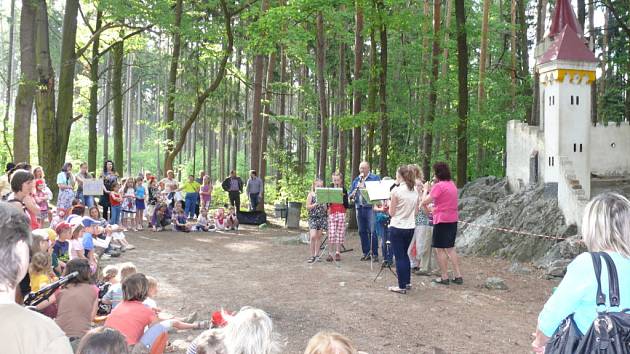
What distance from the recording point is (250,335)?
3.15 meters

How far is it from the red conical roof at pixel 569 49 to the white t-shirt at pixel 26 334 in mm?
13924

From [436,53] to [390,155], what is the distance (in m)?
A: 6.90

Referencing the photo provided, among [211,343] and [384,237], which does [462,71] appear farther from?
[211,343]

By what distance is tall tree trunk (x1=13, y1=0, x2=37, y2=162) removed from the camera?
13664 mm

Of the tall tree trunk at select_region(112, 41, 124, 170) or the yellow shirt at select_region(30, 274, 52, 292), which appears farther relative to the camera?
the tall tree trunk at select_region(112, 41, 124, 170)

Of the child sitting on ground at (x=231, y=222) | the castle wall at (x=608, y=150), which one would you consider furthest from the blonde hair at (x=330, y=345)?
the castle wall at (x=608, y=150)

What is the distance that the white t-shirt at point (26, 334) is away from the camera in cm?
183

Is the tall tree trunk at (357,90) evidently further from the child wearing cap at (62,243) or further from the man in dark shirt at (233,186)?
the child wearing cap at (62,243)

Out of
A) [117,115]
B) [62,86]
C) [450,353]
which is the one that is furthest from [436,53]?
[450,353]

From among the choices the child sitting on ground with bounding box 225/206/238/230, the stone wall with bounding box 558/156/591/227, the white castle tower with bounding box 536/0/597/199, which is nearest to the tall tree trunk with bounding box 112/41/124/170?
the child sitting on ground with bounding box 225/206/238/230

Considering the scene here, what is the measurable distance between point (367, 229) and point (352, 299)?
321cm

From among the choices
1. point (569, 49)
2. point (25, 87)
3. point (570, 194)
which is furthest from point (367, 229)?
point (25, 87)

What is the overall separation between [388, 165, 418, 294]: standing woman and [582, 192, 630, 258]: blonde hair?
5317mm

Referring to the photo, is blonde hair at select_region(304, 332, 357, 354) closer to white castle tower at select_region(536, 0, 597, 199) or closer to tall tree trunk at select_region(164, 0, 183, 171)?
white castle tower at select_region(536, 0, 597, 199)
